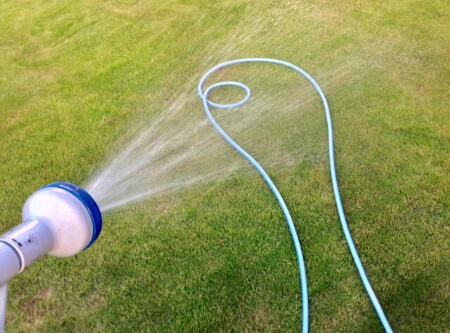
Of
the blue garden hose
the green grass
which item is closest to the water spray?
the green grass

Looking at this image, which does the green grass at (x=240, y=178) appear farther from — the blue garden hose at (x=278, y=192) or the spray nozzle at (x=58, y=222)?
the spray nozzle at (x=58, y=222)

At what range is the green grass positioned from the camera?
238 cm

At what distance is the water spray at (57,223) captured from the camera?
1.58 m

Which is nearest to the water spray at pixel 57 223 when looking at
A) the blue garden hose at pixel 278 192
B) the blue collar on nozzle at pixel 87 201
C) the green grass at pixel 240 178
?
the blue collar on nozzle at pixel 87 201

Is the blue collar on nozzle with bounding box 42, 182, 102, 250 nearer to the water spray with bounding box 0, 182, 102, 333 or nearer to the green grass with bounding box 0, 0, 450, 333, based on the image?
the water spray with bounding box 0, 182, 102, 333

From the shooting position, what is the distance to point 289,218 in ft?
8.98

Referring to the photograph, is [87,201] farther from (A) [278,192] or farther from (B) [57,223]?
(A) [278,192]

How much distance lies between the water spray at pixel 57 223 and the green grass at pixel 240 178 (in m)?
0.78

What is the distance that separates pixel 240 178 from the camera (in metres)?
3.08

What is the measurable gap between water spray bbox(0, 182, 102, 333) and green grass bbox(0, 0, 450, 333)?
0.78m

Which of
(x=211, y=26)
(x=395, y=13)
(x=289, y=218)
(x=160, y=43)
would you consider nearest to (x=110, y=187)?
(x=289, y=218)

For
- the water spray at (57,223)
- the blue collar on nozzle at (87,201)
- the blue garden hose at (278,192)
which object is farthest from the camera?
the blue garden hose at (278,192)

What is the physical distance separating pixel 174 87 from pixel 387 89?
1719mm

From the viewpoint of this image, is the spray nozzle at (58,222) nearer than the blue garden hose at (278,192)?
Yes
